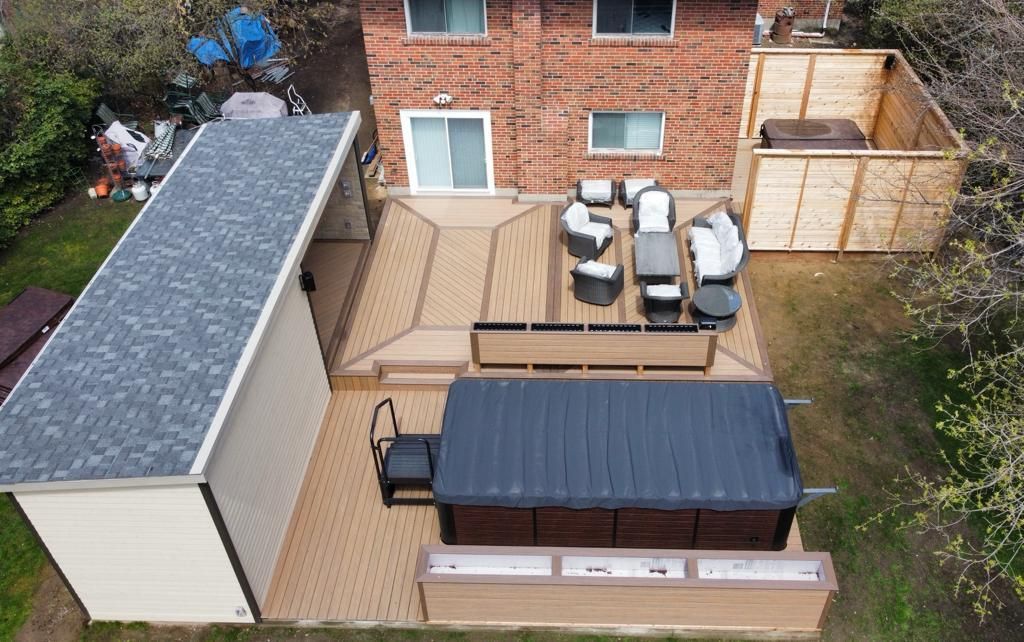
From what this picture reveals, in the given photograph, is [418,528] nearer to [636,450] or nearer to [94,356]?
[636,450]

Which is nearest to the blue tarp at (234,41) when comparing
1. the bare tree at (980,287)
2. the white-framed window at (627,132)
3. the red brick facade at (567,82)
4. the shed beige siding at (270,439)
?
the red brick facade at (567,82)

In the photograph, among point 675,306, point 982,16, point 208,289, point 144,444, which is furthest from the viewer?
point 982,16

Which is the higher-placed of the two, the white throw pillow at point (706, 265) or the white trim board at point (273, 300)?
the white trim board at point (273, 300)

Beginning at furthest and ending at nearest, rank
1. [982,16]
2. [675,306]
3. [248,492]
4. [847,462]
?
[982,16], [675,306], [847,462], [248,492]

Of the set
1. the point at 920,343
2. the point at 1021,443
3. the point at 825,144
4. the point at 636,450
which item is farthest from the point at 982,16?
the point at 636,450

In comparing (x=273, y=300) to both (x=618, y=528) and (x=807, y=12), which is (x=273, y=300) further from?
(x=807, y=12)

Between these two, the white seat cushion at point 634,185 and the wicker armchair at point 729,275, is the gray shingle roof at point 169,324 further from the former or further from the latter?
the wicker armchair at point 729,275
